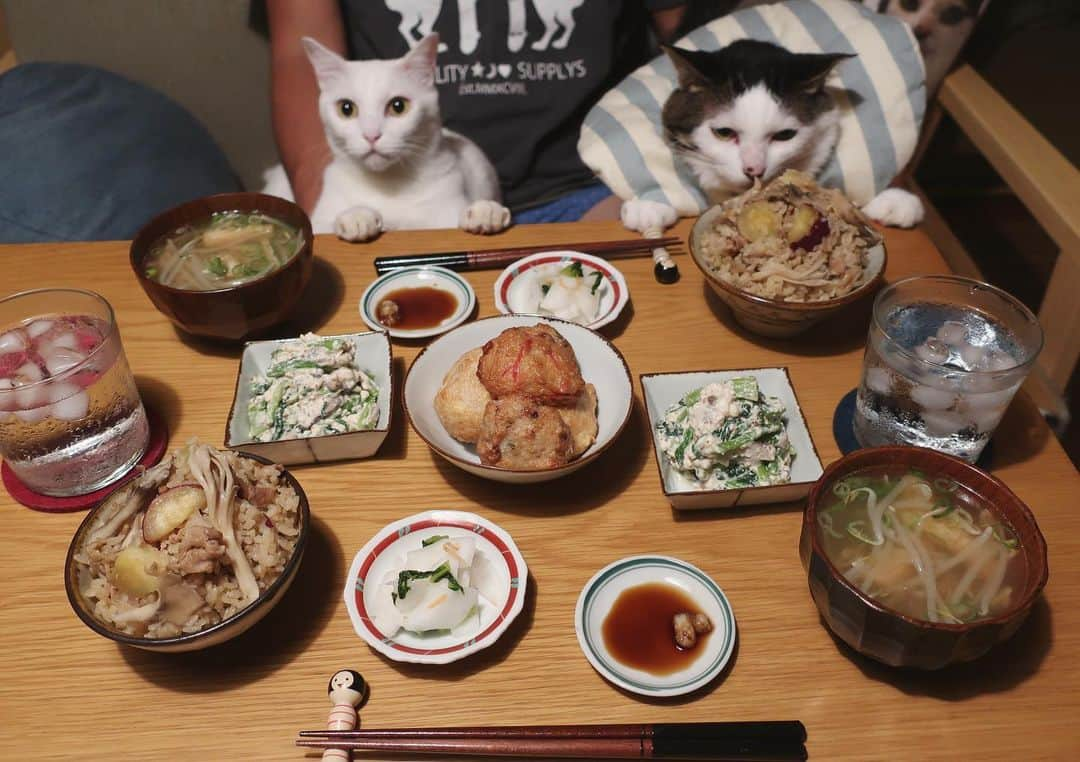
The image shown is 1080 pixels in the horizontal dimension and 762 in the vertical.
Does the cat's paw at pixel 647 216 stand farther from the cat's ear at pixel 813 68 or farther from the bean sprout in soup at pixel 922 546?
the bean sprout in soup at pixel 922 546

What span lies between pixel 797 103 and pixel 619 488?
1.08 metres

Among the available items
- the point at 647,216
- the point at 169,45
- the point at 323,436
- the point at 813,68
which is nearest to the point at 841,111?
the point at 813,68

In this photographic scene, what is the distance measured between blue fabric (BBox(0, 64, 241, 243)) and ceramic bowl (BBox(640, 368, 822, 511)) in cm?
166

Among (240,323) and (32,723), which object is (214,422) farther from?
(32,723)

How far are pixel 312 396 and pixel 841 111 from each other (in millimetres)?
1505

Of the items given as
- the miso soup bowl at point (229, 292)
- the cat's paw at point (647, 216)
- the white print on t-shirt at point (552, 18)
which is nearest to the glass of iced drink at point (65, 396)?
the miso soup bowl at point (229, 292)

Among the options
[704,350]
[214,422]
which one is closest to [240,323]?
[214,422]

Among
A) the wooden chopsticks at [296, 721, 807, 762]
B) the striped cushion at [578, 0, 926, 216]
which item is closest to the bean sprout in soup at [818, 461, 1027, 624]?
the wooden chopsticks at [296, 721, 807, 762]

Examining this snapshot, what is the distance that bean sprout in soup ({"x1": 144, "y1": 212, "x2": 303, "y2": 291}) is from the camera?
1.49 meters

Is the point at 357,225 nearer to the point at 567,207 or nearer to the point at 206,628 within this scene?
the point at 567,207

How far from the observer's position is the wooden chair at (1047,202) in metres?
1.64

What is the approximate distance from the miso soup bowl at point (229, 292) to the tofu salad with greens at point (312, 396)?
137 millimetres

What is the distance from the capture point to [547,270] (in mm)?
1654

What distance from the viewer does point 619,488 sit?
49.2 inches
